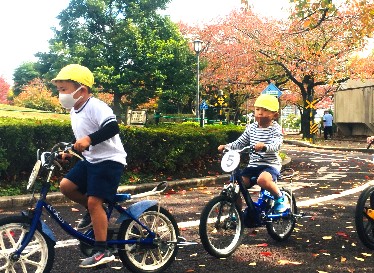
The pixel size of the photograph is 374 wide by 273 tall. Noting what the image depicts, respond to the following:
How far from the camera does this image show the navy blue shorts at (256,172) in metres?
4.95

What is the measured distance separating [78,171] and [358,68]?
30285mm

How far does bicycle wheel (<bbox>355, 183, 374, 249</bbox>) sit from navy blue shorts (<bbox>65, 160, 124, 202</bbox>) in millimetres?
2628

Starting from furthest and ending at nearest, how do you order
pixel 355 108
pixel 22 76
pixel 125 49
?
pixel 22 76 < pixel 125 49 < pixel 355 108

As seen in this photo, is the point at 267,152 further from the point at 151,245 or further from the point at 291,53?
the point at 291,53

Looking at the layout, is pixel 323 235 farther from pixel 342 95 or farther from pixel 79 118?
pixel 342 95

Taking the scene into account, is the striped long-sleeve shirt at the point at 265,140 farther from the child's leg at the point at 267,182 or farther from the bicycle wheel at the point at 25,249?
the bicycle wheel at the point at 25,249

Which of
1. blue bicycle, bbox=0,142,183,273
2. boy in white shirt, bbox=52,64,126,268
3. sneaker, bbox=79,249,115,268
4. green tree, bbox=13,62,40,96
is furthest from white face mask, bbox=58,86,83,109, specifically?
green tree, bbox=13,62,40,96

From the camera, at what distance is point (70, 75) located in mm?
3654

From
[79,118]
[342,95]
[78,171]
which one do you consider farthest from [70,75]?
[342,95]

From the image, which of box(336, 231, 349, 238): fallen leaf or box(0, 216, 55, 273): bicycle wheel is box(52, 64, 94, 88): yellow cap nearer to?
box(0, 216, 55, 273): bicycle wheel

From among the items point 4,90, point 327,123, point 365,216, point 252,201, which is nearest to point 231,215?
point 252,201

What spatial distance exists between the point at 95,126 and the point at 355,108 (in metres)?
31.0

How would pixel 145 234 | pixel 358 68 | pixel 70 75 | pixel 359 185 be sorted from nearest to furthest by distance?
pixel 70 75
pixel 145 234
pixel 359 185
pixel 358 68

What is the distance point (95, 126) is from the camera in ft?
12.3
